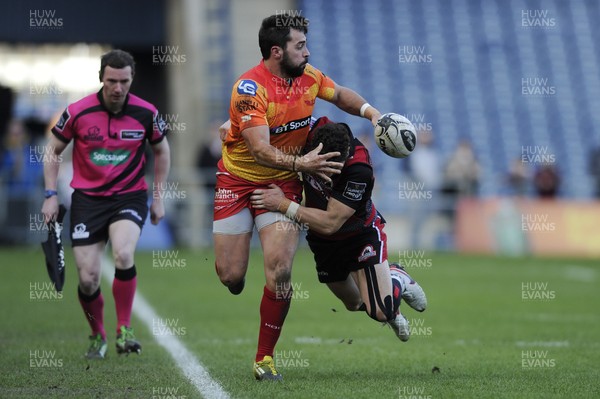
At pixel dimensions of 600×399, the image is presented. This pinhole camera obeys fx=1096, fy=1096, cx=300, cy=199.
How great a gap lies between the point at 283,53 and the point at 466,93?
62.4ft

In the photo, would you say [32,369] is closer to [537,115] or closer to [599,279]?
[599,279]

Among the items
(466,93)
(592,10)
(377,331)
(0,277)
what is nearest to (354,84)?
(466,93)

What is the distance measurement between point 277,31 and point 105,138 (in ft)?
6.43

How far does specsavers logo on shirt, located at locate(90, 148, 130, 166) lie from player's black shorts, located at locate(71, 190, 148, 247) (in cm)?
26

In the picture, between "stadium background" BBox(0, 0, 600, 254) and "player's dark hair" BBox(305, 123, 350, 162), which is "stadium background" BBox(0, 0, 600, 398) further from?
"player's dark hair" BBox(305, 123, 350, 162)

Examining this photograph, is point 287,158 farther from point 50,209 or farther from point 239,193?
point 50,209

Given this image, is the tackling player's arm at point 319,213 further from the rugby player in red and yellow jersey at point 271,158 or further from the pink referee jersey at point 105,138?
the pink referee jersey at point 105,138

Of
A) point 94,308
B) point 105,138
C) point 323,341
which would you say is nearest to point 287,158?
point 105,138

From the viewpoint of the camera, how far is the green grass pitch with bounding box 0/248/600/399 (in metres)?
6.81

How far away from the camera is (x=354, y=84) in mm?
24656

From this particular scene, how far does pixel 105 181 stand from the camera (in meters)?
8.52

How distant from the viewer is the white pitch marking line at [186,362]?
6629 millimetres

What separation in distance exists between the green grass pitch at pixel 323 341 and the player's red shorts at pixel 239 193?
111 cm

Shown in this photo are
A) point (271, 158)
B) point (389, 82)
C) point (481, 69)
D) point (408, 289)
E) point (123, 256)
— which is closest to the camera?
point (271, 158)
